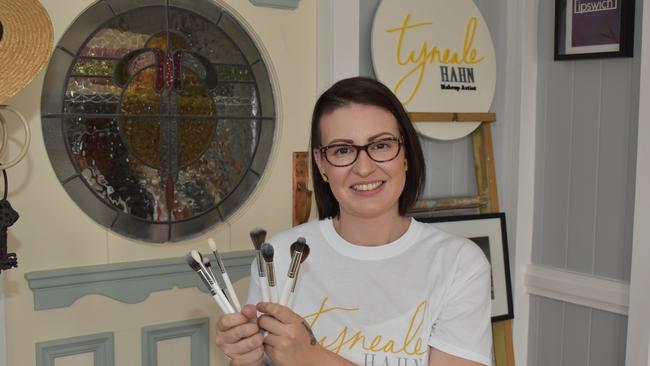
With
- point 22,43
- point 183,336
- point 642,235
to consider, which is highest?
point 22,43

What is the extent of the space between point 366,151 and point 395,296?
284 mm

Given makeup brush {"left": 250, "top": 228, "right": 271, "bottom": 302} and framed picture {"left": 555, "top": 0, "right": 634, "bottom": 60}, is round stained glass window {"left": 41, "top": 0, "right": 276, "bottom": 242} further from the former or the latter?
framed picture {"left": 555, "top": 0, "right": 634, "bottom": 60}

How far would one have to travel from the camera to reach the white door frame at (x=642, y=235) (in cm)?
218

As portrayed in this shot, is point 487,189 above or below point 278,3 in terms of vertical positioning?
below

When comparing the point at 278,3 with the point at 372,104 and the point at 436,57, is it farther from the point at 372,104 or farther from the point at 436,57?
the point at 372,104

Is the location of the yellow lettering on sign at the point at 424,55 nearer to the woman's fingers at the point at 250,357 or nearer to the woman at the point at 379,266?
the woman at the point at 379,266

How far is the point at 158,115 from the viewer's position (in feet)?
6.27

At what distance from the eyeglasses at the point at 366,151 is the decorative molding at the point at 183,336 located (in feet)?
2.47

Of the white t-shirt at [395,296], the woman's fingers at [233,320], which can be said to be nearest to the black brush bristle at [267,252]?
the woman's fingers at [233,320]

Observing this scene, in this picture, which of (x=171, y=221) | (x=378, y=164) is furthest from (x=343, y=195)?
(x=171, y=221)

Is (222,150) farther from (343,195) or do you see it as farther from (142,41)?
(343,195)

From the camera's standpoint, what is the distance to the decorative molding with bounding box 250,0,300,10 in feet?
6.68

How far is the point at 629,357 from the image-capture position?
7.40 ft

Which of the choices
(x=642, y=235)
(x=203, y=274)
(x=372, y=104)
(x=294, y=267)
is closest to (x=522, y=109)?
(x=642, y=235)
